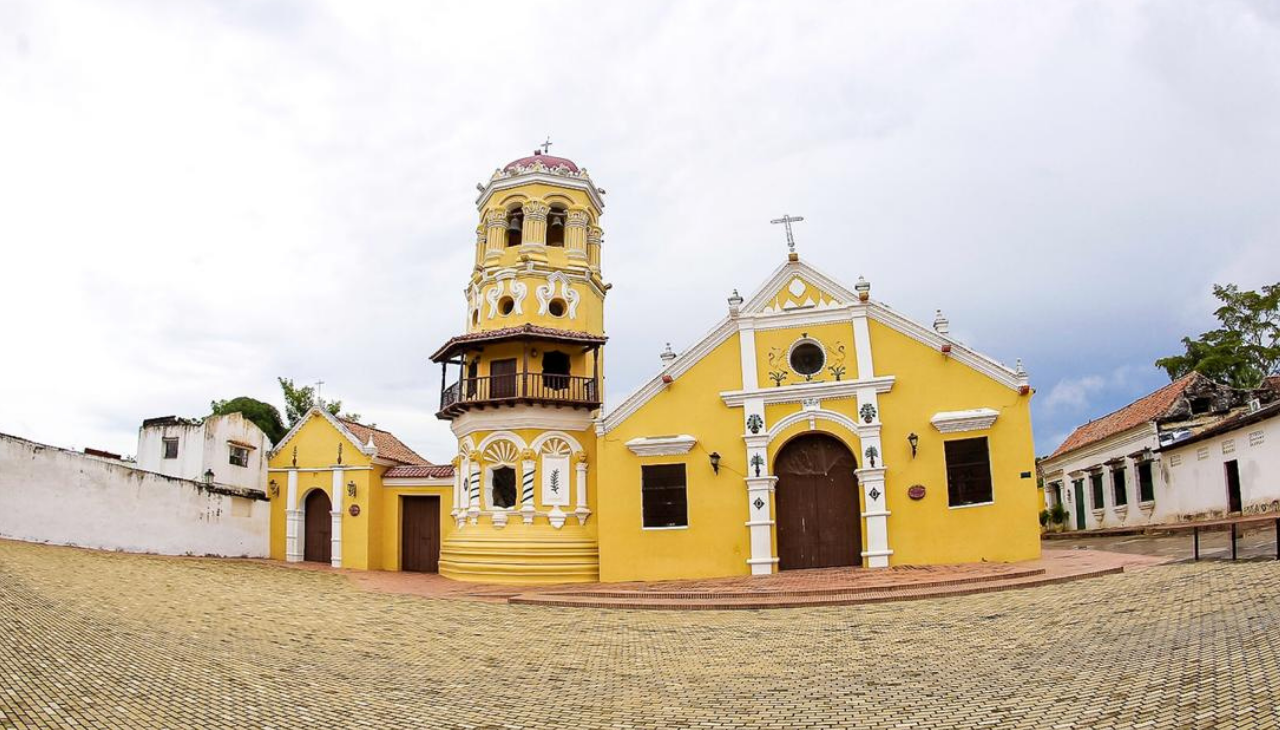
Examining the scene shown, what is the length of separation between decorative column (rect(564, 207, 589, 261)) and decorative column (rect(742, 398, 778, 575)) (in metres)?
7.37

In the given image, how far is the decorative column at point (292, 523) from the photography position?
24969 millimetres

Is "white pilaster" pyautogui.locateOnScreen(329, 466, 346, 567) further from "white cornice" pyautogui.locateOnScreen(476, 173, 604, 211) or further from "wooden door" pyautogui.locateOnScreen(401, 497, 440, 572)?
"white cornice" pyautogui.locateOnScreen(476, 173, 604, 211)

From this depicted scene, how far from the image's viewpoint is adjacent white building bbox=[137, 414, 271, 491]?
81.1 feet

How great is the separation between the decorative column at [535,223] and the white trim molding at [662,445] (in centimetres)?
689

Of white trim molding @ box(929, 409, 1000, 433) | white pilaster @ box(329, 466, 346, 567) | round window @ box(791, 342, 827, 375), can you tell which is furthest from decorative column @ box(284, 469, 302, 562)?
white trim molding @ box(929, 409, 1000, 433)

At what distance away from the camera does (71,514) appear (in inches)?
763

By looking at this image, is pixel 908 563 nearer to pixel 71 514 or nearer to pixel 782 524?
pixel 782 524

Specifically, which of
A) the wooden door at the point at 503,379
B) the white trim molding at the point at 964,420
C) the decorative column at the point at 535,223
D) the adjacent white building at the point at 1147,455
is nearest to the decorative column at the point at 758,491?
the white trim molding at the point at 964,420

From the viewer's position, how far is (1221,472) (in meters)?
23.2

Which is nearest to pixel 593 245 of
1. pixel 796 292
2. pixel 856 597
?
pixel 796 292

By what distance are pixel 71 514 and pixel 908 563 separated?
62.8ft

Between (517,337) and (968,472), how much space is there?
11052 millimetres

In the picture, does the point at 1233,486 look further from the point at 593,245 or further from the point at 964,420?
the point at 593,245

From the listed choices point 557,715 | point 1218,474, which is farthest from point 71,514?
point 1218,474
